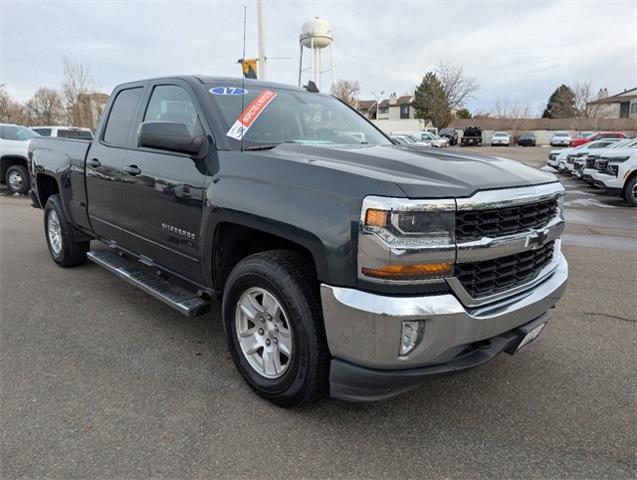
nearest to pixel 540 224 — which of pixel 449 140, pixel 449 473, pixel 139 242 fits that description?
pixel 449 473

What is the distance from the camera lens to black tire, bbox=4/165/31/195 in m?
12.6

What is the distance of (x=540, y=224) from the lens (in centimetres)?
269

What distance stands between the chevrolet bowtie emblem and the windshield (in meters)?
A: 1.50

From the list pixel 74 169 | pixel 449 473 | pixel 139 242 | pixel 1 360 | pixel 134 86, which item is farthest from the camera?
pixel 74 169

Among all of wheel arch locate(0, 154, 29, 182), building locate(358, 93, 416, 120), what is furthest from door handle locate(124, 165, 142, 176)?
building locate(358, 93, 416, 120)

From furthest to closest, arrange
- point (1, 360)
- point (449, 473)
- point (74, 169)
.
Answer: point (74, 169)
point (1, 360)
point (449, 473)

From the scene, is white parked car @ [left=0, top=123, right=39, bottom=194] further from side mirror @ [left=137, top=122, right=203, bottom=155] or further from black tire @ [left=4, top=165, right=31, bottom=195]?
side mirror @ [left=137, top=122, right=203, bottom=155]

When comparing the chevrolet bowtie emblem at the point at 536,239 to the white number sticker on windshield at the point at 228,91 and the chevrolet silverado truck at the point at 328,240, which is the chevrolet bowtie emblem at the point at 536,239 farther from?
the white number sticker on windshield at the point at 228,91

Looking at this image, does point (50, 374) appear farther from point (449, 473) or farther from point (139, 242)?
point (449, 473)

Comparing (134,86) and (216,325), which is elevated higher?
(134,86)

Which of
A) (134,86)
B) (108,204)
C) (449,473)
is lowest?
(449,473)

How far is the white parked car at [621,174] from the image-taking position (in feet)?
37.5

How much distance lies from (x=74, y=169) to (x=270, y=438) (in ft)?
12.2

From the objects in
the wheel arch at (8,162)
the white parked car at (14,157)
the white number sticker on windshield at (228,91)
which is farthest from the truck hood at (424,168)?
the wheel arch at (8,162)
